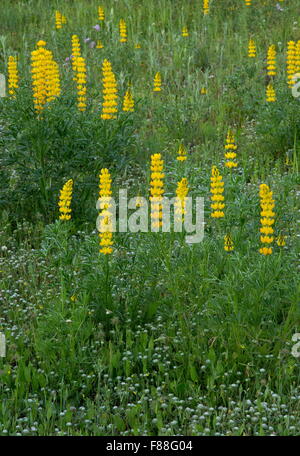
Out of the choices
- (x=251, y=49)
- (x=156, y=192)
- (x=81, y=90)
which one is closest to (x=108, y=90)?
(x=81, y=90)

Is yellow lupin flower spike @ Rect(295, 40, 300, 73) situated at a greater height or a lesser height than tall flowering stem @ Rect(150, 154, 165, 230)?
greater

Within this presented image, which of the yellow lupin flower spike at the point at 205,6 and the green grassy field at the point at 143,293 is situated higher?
the yellow lupin flower spike at the point at 205,6

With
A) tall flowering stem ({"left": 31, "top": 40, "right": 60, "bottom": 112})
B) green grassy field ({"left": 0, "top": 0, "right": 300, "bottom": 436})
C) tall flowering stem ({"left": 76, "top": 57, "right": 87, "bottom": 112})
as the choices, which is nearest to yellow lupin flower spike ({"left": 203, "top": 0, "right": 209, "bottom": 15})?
green grassy field ({"left": 0, "top": 0, "right": 300, "bottom": 436})

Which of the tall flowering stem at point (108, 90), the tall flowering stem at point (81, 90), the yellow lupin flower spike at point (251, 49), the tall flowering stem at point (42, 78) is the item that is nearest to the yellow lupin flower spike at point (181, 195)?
the tall flowering stem at point (108, 90)

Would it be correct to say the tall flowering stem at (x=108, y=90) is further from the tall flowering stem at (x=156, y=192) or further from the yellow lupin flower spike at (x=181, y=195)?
the yellow lupin flower spike at (x=181, y=195)

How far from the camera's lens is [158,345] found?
4.57 meters

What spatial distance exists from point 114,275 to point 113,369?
0.78 metres

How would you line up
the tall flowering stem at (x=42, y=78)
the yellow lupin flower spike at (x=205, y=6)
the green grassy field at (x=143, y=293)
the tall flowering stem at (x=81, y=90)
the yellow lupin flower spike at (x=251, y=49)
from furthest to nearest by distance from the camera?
the yellow lupin flower spike at (x=205, y=6), the yellow lupin flower spike at (x=251, y=49), the tall flowering stem at (x=81, y=90), the tall flowering stem at (x=42, y=78), the green grassy field at (x=143, y=293)

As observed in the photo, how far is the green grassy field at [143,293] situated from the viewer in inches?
159

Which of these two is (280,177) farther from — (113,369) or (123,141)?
(113,369)

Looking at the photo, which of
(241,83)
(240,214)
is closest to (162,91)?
(241,83)

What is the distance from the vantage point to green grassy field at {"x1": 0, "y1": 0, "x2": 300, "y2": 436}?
4027mm

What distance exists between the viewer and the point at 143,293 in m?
4.83

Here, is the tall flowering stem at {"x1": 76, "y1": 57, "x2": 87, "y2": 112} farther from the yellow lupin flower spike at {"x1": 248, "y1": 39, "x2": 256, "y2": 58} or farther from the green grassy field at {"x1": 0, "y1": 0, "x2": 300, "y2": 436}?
the yellow lupin flower spike at {"x1": 248, "y1": 39, "x2": 256, "y2": 58}
